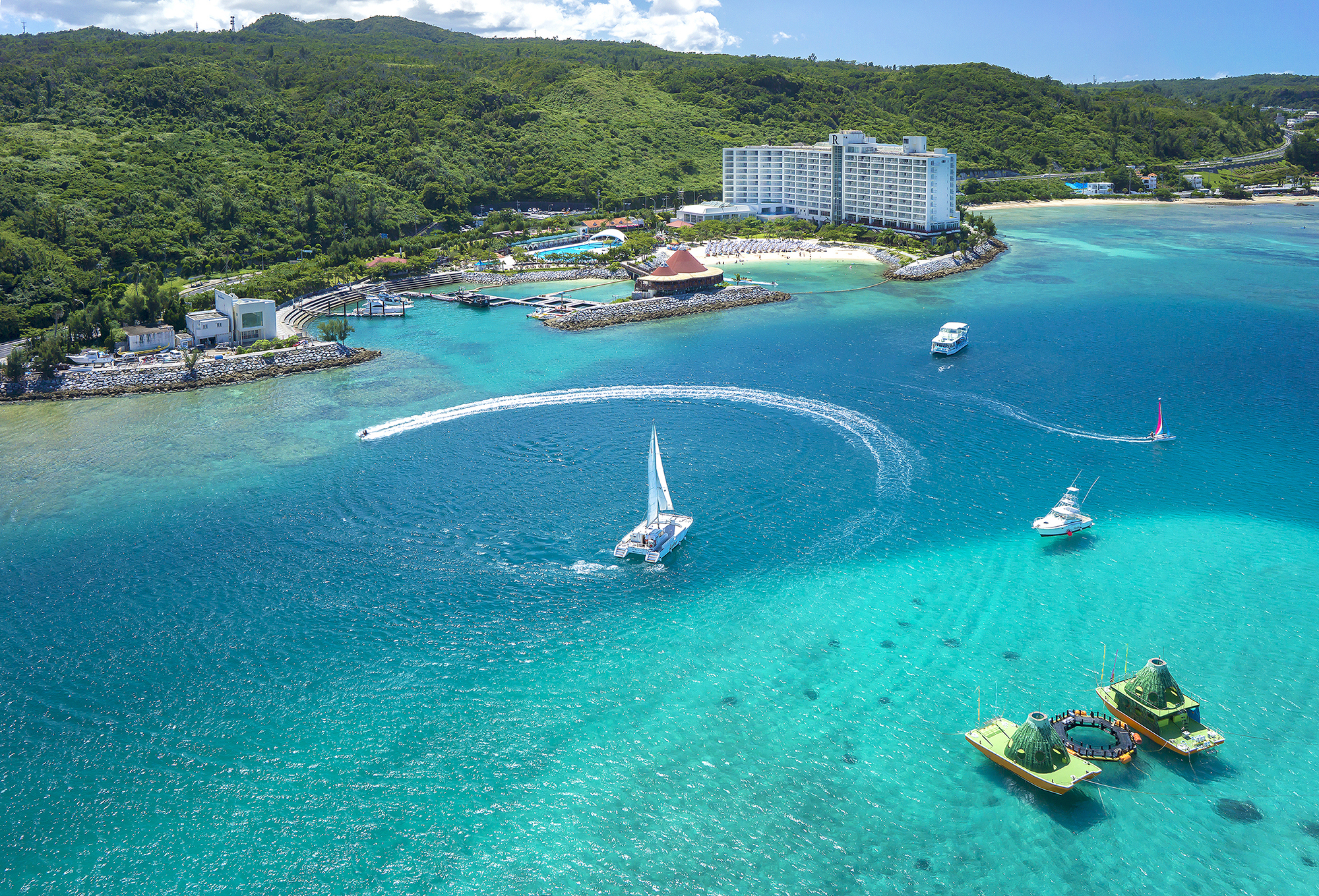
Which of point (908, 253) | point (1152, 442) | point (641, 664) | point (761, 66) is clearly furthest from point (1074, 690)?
point (761, 66)

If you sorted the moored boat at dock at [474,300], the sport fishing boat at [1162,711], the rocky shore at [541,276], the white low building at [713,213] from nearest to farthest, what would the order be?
the sport fishing boat at [1162,711] → the moored boat at dock at [474,300] → the rocky shore at [541,276] → the white low building at [713,213]

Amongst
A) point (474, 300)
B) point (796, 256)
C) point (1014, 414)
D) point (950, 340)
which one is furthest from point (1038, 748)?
point (796, 256)

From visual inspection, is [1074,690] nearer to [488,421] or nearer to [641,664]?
[641,664]

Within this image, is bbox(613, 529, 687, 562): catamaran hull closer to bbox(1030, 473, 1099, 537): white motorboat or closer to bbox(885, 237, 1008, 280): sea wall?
bbox(1030, 473, 1099, 537): white motorboat

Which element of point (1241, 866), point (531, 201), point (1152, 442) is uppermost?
point (531, 201)

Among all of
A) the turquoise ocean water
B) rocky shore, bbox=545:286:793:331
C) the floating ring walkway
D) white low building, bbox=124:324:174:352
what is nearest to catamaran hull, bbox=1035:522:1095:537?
the turquoise ocean water

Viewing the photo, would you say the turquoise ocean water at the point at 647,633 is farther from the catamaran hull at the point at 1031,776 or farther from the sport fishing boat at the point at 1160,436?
the sport fishing boat at the point at 1160,436

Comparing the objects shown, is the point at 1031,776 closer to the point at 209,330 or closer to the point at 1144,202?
the point at 209,330

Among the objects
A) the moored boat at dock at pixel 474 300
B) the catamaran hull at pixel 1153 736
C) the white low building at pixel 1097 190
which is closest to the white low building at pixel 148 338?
the moored boat at dock at pixel 474 300
